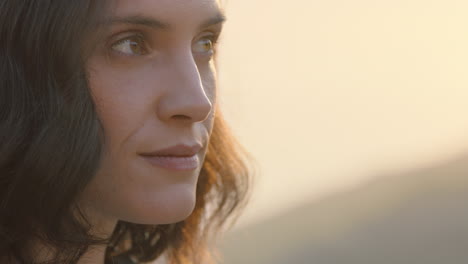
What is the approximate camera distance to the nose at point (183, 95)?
196cm

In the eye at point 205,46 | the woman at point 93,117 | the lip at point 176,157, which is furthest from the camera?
the eye at point 205,46

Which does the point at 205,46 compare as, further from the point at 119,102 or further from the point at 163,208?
the point at 163,208

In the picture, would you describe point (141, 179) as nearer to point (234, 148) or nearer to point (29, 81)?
point (29, 81)

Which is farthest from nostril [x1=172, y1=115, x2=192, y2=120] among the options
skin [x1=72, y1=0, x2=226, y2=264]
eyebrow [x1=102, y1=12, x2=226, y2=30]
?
eyebrow [x1=102, y1=12, x2=226, y2=30]

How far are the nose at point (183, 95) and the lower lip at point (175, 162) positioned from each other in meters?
0.10

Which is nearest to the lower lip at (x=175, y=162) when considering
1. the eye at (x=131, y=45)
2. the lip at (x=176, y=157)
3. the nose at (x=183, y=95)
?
the lip at (x=176, y=157)

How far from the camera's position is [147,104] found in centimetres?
197

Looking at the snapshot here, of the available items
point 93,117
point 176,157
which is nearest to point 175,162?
point 176,157

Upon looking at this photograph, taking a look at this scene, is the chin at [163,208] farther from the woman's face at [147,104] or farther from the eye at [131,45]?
the eye at [131,45]

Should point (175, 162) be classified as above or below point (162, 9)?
below

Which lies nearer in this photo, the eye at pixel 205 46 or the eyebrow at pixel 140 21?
the eyebrow at pixel 140 21

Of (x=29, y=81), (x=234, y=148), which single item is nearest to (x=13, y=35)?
(x=29, y=81)

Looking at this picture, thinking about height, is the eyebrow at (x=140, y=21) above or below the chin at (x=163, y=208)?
above

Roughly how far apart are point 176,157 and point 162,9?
0.36 m
